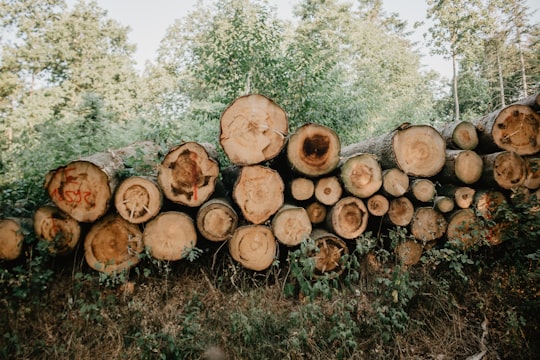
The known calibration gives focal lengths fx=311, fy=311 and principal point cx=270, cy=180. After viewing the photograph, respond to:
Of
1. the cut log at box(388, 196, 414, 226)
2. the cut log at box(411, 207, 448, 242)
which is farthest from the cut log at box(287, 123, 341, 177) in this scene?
the cut log at box(411, 207, 448, 242)

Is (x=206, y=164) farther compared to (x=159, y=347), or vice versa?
(x=206, y=164)

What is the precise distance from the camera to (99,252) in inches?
113

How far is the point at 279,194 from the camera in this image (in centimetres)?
298

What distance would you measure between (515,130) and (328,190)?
210 cm

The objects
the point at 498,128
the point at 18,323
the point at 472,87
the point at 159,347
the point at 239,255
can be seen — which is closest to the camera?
the point at 159,347

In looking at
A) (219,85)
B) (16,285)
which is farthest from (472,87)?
(16,285)

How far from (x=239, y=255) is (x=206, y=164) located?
0.91 metres

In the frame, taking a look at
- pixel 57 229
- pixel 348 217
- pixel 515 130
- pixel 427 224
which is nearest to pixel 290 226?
pixel 348 217

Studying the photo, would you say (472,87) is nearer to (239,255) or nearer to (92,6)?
(239,255)

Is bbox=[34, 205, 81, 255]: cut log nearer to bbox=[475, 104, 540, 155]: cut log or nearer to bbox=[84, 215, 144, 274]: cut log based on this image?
bbox=[84, 215, 144, 274]: cut log

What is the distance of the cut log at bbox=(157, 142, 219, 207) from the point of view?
2.89 m

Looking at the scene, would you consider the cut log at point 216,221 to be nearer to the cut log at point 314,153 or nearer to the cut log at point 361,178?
the cut log at point 314,153

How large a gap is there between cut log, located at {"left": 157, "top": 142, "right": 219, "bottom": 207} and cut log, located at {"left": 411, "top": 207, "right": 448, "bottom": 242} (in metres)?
2.04

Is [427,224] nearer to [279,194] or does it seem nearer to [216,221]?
Result: [279,194]
